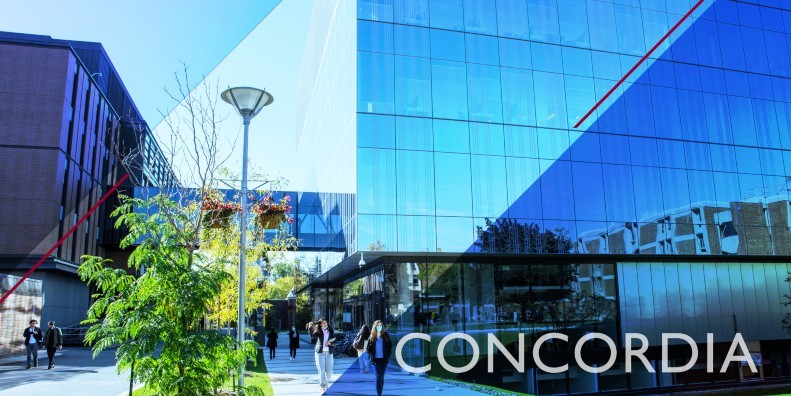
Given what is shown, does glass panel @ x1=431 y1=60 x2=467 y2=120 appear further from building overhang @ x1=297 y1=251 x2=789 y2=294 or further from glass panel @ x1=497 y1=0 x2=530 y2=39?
building overhang @ x1=297 y1=251 x2=789 y2=294

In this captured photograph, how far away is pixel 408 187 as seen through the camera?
2317 centimetres

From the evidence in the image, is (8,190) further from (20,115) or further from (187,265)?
(187,265)

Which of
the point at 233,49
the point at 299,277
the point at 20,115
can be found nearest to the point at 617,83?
the point at 299,277

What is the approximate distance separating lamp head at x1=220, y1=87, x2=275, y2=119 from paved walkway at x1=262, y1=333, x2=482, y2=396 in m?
7.07

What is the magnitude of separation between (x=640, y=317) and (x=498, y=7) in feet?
53.2

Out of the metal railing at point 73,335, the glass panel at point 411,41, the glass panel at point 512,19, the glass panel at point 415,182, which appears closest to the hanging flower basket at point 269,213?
the glass panel at point 415,182

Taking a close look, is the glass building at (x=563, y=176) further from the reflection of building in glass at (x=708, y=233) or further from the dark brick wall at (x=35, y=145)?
the dark brick wall at (x=35, y=145)

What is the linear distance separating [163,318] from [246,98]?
175 inches

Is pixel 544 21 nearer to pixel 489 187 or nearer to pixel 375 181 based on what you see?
pixel 489 187

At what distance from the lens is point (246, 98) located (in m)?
10.4

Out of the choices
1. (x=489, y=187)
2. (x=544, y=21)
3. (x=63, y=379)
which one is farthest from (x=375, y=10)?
(x=63, y=379)

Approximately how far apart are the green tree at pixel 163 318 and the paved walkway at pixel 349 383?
6.47m

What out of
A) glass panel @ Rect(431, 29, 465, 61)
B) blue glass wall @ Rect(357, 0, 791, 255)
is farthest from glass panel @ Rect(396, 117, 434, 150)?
glass panel @ Rect(431, 29, 465, 61)

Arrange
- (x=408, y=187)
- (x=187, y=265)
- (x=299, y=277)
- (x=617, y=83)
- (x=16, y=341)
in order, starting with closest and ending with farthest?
(x=187, y=265) → (x=408, y=187) → (x=16, y=341) → (x=617, y=83) → (x=299, y=277)
